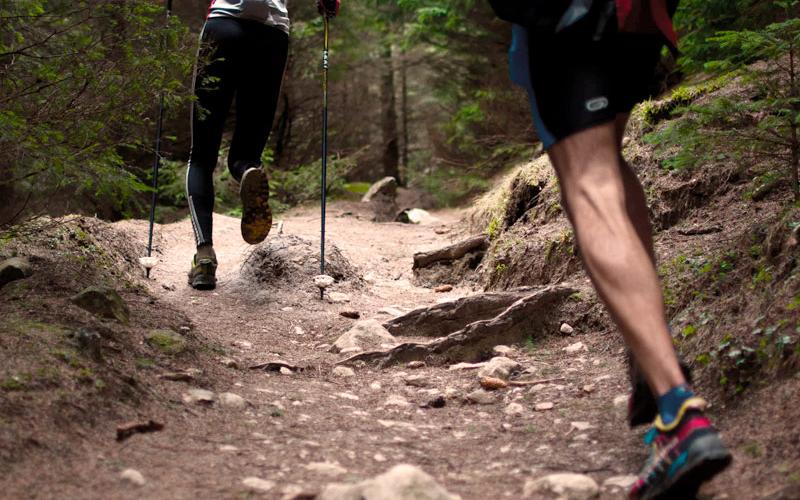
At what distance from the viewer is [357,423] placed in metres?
2.74

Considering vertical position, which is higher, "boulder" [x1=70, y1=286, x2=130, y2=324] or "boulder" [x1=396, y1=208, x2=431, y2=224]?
"boulder" [x1=70, y1=286, x2=130, y2=324]

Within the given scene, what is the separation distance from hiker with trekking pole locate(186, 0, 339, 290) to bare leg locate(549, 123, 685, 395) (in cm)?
306

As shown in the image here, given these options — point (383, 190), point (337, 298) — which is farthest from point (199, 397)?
point (383, 190)

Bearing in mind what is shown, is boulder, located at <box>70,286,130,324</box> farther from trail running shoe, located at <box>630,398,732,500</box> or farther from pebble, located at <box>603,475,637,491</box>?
trail running shoe, located at <box>630,398,732,500</box>

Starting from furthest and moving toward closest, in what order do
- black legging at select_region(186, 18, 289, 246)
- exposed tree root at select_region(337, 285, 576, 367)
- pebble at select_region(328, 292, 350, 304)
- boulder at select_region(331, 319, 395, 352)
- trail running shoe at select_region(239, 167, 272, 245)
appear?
pebble at select_region(328, 292, 350, 304), black legging at select_region(186, 18, 289, 246), trail running shoe at select_region(239, 167, 272, 245), boulder at select_region(331, 319, 395, 352), exposed tree root at select_region(337, 285, 576, 367)

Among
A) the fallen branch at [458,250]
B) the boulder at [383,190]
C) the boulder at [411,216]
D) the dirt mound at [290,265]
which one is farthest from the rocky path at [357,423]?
the boulder at [383,190]

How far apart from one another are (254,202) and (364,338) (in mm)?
1275

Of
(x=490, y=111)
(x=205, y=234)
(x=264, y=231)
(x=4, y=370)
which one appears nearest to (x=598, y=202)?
(x=4, y=370)

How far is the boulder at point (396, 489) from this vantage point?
1.73 metres

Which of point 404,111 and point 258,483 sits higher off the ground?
point 404,111

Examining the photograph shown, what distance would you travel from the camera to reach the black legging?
491 cm

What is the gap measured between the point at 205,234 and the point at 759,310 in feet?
11.8

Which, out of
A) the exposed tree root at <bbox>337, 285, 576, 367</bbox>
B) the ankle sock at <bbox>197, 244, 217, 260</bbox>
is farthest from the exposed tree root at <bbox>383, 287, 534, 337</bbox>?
the ankle sock at <bbox>197, 244, 217, 260</bbox>

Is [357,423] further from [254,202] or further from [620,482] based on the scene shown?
[254,202]
